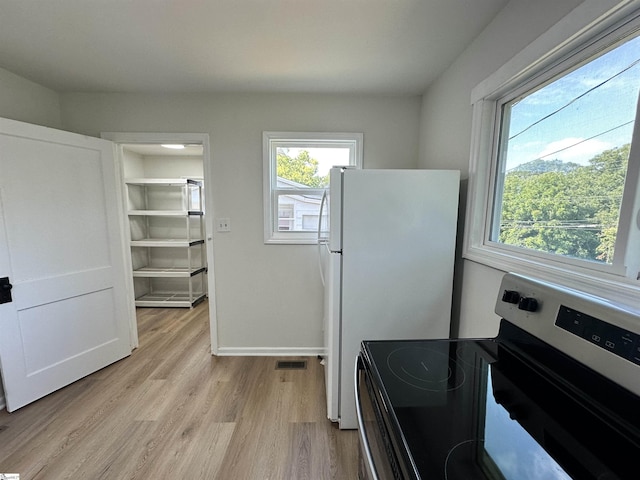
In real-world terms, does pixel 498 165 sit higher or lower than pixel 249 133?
lower

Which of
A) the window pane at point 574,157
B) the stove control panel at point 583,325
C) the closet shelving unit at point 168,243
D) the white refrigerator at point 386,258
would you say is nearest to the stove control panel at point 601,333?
the stove control panel at point 583,325

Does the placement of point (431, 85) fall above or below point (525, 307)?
above

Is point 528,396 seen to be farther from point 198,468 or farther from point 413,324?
point 198,468

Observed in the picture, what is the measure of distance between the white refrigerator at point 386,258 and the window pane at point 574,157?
328 millimetres

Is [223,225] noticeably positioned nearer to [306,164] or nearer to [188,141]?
[188,141]

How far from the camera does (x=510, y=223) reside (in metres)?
1.38

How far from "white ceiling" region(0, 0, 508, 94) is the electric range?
1416 mm

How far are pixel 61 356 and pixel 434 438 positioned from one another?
2.71 m

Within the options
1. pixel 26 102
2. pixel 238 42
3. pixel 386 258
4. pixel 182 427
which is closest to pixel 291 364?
pixel 182 427

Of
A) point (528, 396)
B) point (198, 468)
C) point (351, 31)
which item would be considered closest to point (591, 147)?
point (528, 396)

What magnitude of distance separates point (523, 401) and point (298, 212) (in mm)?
2039

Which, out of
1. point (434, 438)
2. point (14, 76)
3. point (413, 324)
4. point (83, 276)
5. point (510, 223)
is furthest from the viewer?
point (83, 276)

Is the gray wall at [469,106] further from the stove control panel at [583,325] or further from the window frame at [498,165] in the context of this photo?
the stove control panel at [583,325]

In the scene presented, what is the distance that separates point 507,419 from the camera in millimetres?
712
